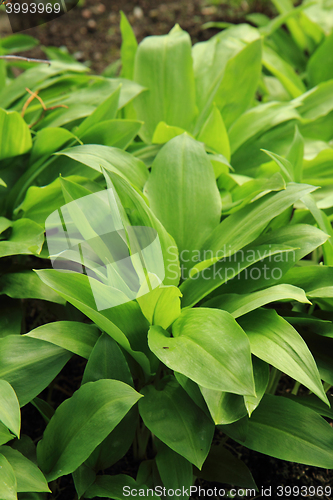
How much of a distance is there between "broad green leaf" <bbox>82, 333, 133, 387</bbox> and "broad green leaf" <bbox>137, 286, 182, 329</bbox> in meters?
0.10

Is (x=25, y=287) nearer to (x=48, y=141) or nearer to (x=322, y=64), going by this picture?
(x=48, y=141)

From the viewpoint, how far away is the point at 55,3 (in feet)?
6.27

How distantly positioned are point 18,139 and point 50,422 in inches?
31.6

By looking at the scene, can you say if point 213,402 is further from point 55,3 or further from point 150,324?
point 55,3

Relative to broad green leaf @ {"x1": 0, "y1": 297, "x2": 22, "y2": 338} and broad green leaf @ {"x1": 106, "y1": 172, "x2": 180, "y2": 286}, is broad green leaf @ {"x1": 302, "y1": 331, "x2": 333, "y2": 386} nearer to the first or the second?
broad green leaf @ {"x1": 106, "y1": 172, "x2": 180, "y2": 286}

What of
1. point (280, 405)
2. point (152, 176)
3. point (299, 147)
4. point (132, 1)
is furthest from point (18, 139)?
point (132, 1)

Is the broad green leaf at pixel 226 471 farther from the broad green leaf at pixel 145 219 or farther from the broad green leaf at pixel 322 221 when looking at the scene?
the broad green leaf at pixel 322 221

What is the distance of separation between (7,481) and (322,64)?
82.6 inches

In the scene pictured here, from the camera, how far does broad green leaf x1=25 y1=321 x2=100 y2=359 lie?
0.84 metres

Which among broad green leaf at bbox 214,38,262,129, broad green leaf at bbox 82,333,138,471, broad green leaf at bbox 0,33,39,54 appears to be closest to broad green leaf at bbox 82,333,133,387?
broad green leaf at bbox 82,333,138,471

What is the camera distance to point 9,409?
0.74 meters

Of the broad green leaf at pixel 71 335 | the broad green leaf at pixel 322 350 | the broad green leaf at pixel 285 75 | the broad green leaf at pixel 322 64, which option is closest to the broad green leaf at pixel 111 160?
the broad green leaf at pixel 71 335

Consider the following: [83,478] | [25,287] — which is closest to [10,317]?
[25,287]

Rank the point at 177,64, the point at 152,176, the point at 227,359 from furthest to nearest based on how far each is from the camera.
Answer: the point at 177,64
the point at 152,176
the point at 227,359
